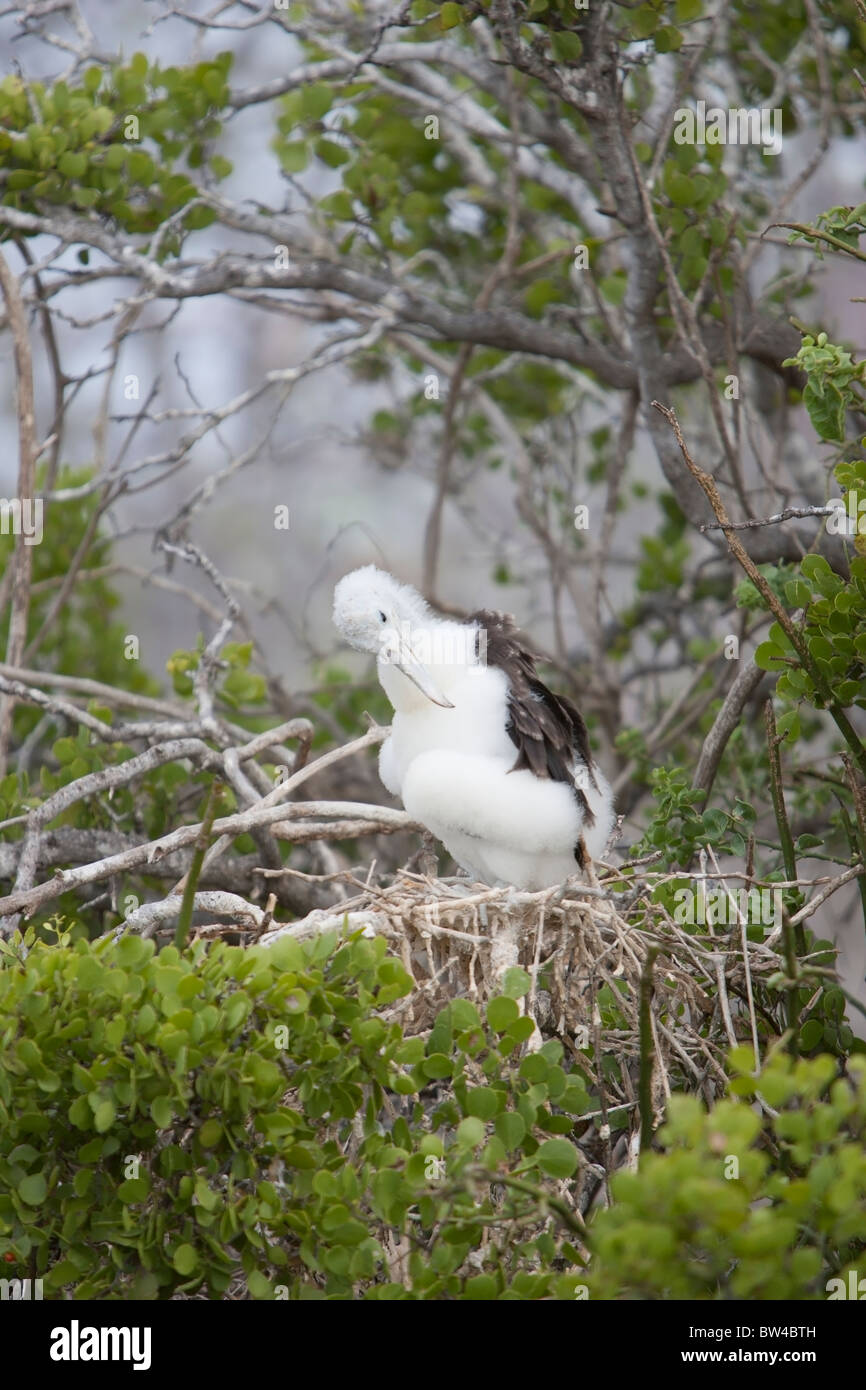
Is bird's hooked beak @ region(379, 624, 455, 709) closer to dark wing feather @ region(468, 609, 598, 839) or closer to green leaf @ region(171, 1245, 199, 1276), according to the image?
dark wing feather @ region(468, 609, 598, 839)

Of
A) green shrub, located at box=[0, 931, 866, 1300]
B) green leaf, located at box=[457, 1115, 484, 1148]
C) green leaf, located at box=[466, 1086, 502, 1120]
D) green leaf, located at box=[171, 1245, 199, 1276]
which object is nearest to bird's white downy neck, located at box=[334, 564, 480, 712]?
green shrub, located at box=[0, 931, 866, 1300]

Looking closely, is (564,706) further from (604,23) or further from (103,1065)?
(604,23)

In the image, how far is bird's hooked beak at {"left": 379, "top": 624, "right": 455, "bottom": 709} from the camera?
284 cm

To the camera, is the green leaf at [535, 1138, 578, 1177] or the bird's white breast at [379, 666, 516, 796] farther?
the bird's white breast at [379, 666, 516, 796]

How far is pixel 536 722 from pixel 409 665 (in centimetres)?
32

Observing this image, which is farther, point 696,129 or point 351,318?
point 351,318

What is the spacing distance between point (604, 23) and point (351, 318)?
1496 millimetres

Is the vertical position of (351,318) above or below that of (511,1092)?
above

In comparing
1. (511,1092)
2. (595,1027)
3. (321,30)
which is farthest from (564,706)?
(321,30)

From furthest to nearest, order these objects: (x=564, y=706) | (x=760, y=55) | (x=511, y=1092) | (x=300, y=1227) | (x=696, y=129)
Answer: (x=760, y=55)
(x=696, y=129)
(x=564, y=706)
(x=511, y=1092)
(x=300, y=1227)

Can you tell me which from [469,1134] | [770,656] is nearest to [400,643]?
[770,656]

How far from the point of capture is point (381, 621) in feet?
9.62
